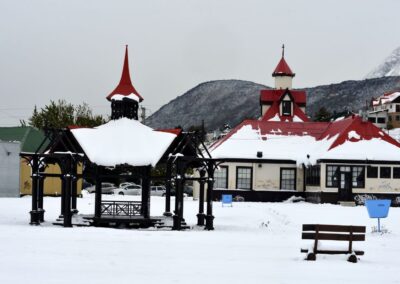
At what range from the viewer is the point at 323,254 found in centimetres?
1645

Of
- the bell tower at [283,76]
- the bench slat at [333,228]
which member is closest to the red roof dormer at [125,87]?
the bench slat at [333,228]

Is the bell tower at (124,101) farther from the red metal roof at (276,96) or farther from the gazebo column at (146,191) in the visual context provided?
the red metal roof at (276,96)

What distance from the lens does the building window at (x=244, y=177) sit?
156 feet

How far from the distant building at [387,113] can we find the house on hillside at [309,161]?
9056 cm

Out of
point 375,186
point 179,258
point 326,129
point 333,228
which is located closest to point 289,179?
point 326,129

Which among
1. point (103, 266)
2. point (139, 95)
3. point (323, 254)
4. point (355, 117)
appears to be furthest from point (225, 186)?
point (103, 266)

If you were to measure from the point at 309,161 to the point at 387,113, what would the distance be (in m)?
100

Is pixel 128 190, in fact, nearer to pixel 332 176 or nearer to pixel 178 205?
pixel 332 176

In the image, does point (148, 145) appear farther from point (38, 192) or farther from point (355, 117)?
point (355, 117)

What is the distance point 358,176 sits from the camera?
148ft

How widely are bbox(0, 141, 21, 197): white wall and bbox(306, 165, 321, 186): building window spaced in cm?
1973

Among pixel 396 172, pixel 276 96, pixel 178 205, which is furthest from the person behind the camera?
pixel 276 96

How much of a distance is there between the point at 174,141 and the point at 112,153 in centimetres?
247

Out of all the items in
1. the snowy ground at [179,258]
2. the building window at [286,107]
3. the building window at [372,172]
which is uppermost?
the building window at [286,107]
